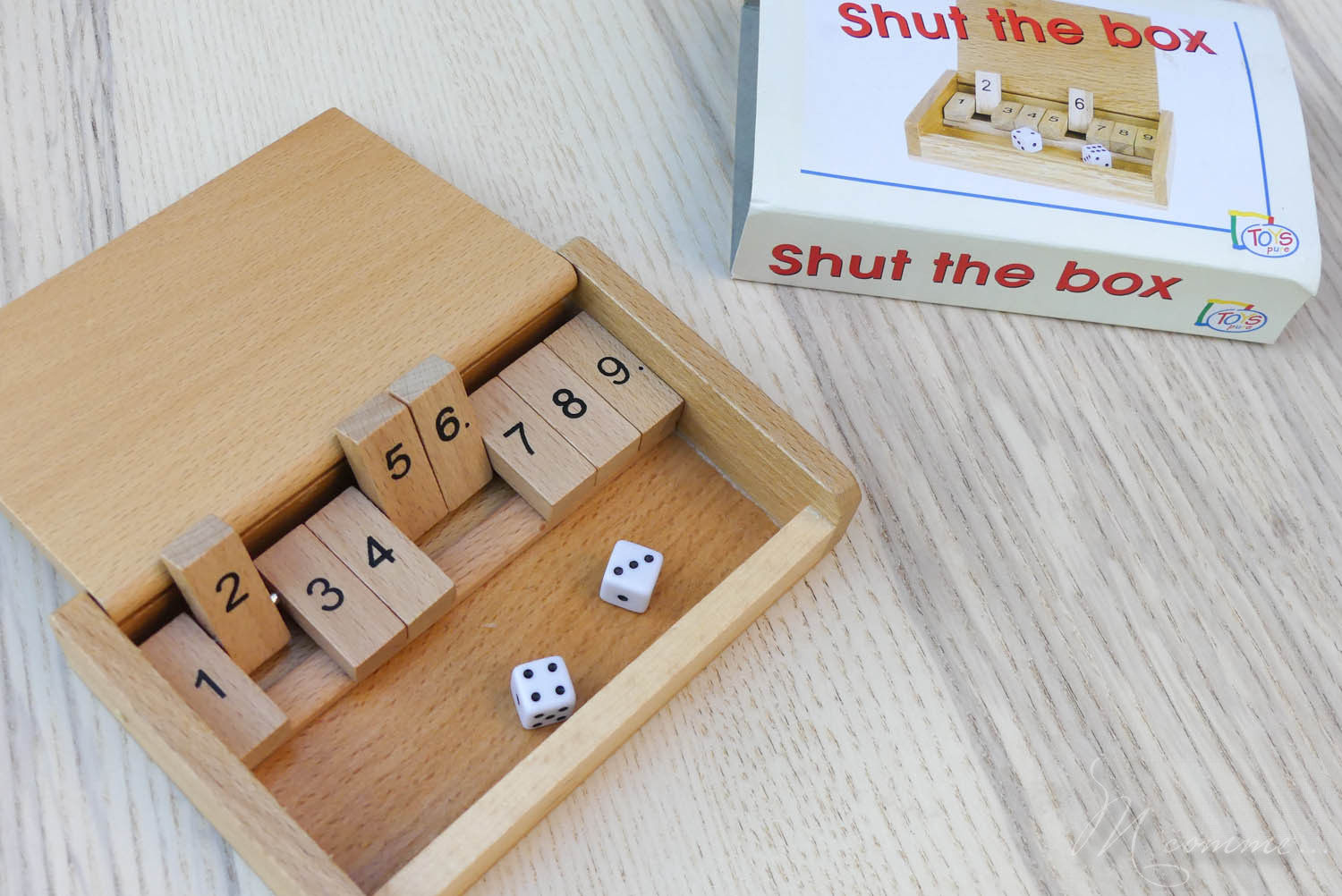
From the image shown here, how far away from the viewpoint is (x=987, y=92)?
1098mm

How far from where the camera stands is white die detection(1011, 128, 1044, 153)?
1072mm

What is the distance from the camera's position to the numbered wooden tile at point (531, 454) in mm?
875

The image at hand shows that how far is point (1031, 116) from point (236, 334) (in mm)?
745

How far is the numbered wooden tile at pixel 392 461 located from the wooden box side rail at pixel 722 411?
194 millimetres

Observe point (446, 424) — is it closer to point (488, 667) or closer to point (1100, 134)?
point (488, 667)

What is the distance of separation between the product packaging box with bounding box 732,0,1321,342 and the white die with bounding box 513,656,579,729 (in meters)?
0.44

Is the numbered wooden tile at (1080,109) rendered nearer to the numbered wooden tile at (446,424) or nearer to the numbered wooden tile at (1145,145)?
the numbered wooden tile at (1145,145)

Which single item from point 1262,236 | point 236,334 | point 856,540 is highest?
point 236,334

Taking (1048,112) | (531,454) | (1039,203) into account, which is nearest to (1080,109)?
(1048,112)

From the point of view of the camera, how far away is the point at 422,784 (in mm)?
795

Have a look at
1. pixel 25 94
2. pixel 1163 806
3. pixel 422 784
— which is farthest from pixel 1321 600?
pixel 25 94

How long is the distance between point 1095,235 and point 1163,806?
485mm

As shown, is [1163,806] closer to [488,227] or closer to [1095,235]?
[1095,235]

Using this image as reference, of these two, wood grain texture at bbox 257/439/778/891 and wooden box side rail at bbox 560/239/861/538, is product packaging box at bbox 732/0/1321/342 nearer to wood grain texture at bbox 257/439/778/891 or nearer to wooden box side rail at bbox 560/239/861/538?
wooden box side rail at bbox 560/239/861/538
